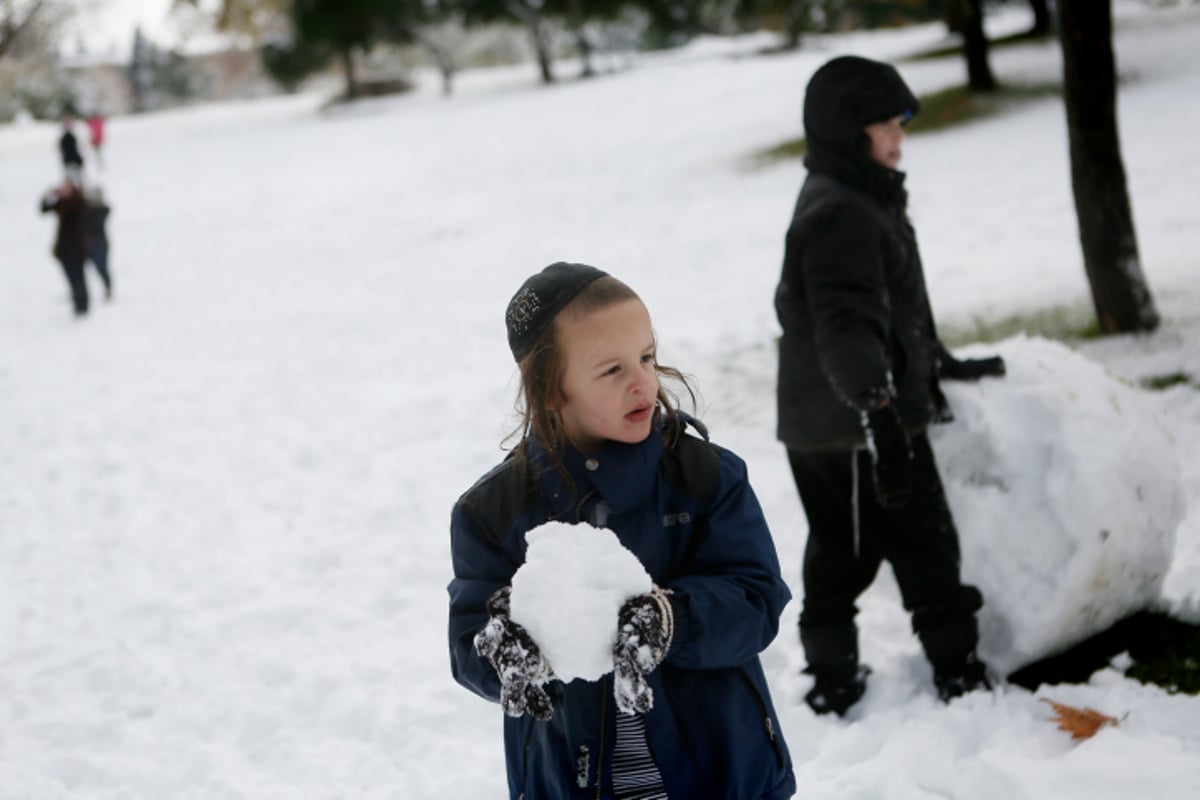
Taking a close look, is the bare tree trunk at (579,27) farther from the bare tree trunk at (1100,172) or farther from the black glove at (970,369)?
the black glove at (970,369)

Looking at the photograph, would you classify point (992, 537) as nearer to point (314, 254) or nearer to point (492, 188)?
point (314, 254)

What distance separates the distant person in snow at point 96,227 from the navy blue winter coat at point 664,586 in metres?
12.1

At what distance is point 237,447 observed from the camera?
Result: 299 inches

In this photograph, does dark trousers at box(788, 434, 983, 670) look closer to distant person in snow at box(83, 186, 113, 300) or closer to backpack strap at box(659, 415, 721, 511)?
backpack strap at box(659, 415, 721, 511)

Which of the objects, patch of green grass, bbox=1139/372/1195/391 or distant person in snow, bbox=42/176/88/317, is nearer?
patch of green grass, bbox=1139/372/1195/391

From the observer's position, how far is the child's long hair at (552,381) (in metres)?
2.04

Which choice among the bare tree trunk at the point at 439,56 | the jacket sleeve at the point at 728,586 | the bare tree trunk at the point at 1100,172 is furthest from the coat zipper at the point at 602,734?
the bare tree trunk at the point at 439,56

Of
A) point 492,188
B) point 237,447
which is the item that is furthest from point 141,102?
point 237,447

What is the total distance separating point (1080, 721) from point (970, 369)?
1.18m

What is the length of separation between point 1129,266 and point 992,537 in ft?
11.2

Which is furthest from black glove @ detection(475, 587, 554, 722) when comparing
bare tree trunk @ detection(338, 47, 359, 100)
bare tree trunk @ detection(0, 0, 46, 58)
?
bare tree trunk @ detection(338, 47, 359, 100)

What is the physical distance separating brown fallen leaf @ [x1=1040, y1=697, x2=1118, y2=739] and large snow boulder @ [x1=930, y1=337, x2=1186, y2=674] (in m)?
0.28

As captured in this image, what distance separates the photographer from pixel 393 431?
7.54 m

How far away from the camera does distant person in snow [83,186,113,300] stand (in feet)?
41.4
